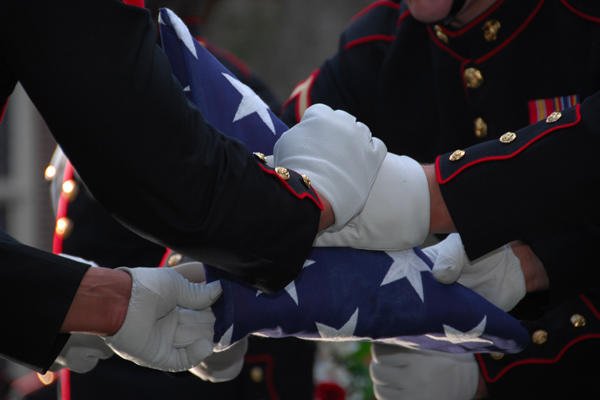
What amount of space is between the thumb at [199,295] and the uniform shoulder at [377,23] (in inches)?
38.1

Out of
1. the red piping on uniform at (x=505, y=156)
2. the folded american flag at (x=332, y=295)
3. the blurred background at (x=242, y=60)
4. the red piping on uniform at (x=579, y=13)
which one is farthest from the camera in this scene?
the blurred background at (x=242, y=60)

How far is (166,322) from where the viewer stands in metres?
1.84

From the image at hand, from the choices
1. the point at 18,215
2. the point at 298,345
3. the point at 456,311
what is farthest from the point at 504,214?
the point at 18,215

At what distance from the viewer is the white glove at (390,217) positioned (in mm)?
1808

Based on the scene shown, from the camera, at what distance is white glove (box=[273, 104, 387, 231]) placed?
5.71 feet

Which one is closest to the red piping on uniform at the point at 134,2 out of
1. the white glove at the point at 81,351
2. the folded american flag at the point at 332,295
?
the folded american flag at the point at 332,295

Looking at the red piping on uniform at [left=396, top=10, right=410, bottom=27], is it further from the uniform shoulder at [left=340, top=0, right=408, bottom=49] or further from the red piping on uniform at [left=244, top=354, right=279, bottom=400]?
the red piping on uniform at [left=244, top=354, right=279, bottom=400]

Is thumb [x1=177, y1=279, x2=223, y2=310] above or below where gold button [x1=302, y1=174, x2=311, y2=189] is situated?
below

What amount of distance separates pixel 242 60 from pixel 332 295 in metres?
5.21

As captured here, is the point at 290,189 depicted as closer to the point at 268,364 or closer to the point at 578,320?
the point at 578,320

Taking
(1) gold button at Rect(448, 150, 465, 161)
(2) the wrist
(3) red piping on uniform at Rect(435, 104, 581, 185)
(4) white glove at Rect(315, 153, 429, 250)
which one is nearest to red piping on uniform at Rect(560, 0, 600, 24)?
(3) red piping on uniform at Rect(435, 104, 581, 185)

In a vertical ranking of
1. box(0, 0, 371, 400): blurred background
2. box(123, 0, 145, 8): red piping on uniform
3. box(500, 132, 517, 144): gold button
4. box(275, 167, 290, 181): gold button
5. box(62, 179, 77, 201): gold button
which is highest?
box(123, 0, 145, 8): red piping on uniform

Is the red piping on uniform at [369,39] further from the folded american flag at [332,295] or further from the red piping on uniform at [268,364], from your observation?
the red piping on uniform at [268,364]

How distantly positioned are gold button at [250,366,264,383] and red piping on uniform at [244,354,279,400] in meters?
0.02
